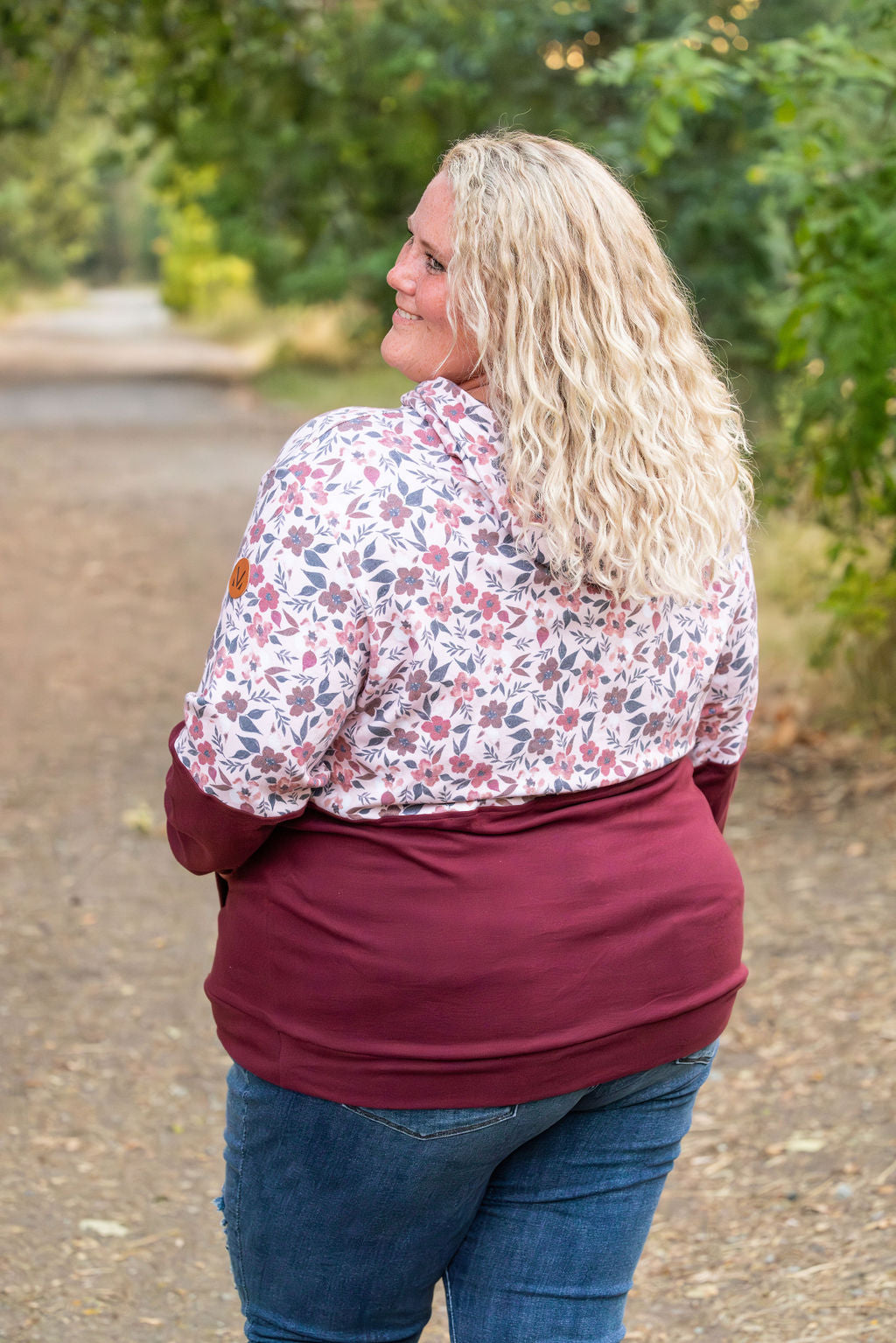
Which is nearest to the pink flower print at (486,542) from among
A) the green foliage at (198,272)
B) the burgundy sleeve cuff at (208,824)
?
the burgundy sleeve cuff at (208,824)

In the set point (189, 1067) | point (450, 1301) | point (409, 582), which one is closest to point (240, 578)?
point (409, 582)

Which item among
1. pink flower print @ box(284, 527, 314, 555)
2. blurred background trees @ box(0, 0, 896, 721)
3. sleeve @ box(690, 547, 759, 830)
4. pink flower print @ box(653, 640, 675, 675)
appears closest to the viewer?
pink flower print @ box(284, 527, 314, 555)

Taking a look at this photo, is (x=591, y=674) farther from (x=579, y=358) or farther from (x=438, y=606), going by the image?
(x=579, y=358)

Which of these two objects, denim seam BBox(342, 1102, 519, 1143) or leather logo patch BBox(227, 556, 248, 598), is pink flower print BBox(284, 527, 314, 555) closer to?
leather logo patch BBox(227, 556, 248, 598)

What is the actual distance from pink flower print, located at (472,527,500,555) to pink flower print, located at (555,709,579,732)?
0.19 meters

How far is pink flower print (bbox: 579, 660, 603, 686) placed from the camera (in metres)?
1.56

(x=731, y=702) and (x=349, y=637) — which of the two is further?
(x=731, y=702)

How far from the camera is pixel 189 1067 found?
390 centimetres

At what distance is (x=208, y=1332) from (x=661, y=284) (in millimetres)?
2234

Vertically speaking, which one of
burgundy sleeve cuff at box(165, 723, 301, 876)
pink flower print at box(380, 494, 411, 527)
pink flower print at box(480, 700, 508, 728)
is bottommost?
burgundy sleeve cuff at box(165, 723, 301, 876)

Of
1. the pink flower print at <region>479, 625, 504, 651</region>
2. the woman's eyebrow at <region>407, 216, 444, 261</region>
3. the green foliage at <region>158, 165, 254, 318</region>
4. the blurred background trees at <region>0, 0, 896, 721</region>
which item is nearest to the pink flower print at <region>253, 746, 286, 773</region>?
the pink flower print at <region>479, 625, 504, 651</region>

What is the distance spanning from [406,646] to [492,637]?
0.09m

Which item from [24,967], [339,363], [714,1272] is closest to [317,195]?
[339,363]

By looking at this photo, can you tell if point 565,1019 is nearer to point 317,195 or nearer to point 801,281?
point 801,281
